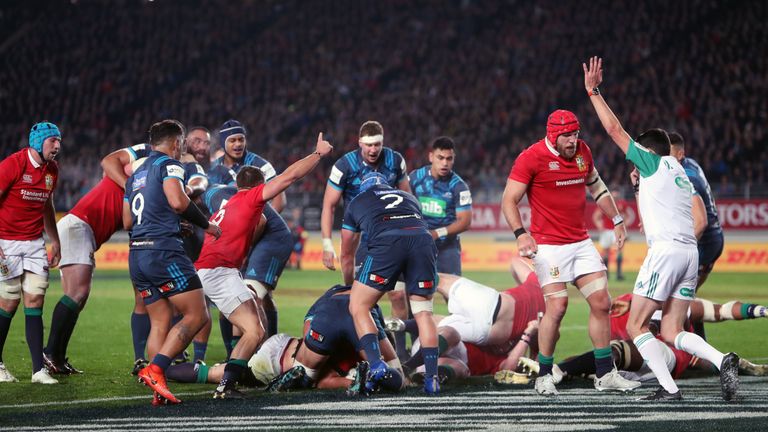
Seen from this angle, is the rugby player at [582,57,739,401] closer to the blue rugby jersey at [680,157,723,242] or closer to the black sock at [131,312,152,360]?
the blue rugby jersey at [680,157,723,242]

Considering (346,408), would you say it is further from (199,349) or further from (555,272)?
(199,349)

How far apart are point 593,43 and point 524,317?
30854mm

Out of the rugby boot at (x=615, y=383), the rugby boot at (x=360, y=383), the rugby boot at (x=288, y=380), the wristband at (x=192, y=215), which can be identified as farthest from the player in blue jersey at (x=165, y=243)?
the rugby boot at (x=615, y=383)

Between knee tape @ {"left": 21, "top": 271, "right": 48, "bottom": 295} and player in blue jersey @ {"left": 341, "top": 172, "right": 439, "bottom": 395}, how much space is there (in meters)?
3.06

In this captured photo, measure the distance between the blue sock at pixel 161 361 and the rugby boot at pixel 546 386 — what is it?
289 cm

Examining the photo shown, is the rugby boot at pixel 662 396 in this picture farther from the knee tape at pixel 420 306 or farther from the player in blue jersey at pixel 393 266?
the knee tape at pixel 420 306

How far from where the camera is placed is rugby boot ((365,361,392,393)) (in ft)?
26.6

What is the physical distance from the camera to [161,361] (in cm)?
786

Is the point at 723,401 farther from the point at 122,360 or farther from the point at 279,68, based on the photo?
the point at 279,68

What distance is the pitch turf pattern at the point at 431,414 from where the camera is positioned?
252 inches

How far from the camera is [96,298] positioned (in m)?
19.6

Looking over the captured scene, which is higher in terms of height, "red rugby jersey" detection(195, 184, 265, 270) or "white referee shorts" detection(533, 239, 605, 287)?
"red rugby jersey" detection(195, 184, 265, 270)

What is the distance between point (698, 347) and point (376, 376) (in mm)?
2476

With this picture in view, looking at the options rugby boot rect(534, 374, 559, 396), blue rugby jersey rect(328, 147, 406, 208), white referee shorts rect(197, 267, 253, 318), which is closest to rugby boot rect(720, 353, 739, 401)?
rugby boot rect(534, 374, 559, 396)
